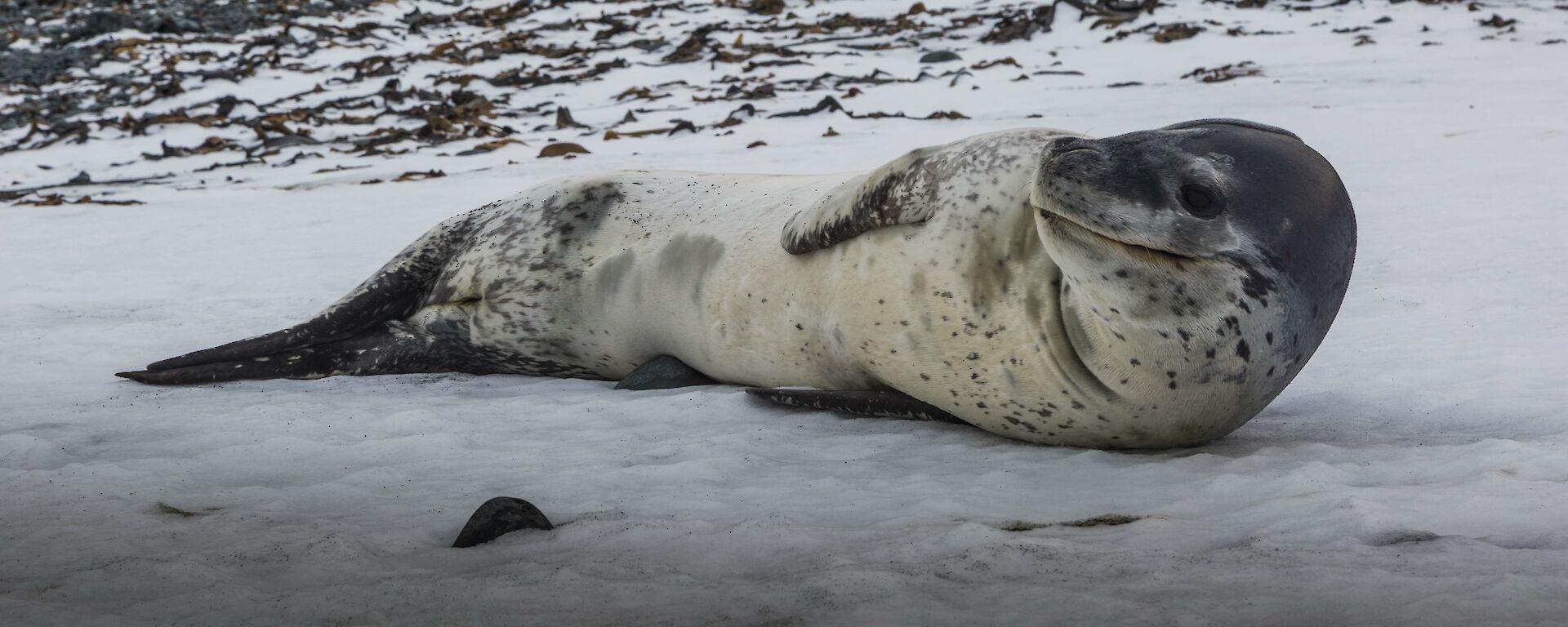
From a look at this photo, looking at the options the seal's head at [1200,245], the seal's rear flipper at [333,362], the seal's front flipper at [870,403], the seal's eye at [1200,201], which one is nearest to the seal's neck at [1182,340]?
the seal's head at [1200,245]

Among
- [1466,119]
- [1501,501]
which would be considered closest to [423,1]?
[1466,119]

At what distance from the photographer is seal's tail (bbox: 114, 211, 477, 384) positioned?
3.45m

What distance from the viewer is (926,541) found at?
1869 millimetres

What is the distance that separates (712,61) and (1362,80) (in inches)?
187

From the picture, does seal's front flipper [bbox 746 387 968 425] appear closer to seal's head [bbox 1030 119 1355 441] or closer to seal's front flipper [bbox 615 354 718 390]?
seal's front flipper [bbox 615 354 718 390]

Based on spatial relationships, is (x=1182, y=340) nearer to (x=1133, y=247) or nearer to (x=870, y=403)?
(x=1133, y=247)

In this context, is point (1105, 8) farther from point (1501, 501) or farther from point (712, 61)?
point (1501, 501)

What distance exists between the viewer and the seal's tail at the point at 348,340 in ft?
11.3

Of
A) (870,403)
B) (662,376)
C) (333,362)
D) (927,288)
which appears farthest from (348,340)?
(927,288)

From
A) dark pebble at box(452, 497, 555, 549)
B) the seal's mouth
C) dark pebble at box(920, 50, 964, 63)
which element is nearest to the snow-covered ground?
dark pebble at box(452, 497, 555, 549)

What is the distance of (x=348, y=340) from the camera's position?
367 cm

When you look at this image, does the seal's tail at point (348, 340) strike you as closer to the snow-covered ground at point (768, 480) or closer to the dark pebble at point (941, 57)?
the snow-covered ground at point (768, 480)

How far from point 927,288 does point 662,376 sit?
859 mm

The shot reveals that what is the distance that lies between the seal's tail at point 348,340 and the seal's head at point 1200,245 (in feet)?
6.86
